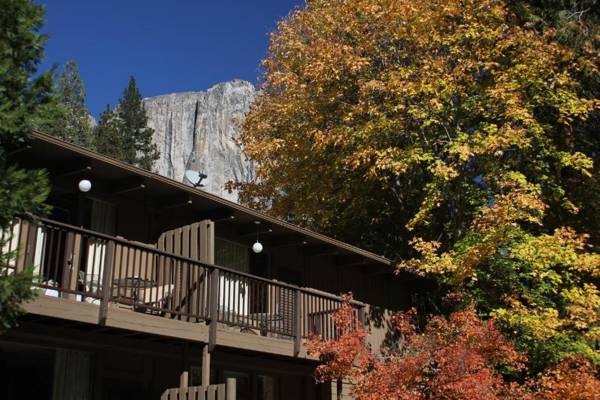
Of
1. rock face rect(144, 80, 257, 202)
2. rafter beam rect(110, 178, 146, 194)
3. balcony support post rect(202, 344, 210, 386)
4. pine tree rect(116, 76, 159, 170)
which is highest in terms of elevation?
rock face rect(144, 80, 257, 202)

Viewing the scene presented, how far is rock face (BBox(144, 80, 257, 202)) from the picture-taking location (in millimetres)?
91625

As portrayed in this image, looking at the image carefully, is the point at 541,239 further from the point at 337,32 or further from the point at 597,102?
the point at 337,32

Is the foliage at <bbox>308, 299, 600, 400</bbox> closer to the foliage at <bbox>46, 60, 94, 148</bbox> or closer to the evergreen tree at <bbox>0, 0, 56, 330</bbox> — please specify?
the evergreen tree at <bbox>0, 0, 56, 330</bbox>

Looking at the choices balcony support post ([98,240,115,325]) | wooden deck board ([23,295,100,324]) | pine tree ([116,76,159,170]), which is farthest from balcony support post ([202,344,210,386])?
pine tree ([116,76,159,170])

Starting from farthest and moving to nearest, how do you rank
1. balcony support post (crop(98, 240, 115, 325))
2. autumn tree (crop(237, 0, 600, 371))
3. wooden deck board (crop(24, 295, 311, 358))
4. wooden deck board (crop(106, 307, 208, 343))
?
autumn tree (crop(237, 0, 600, 371)) < wooden deck board (crop(106, 307, 208, 343)) < balcony support post (crop(98, 240, 115, 325)) < wooden deck board (crop(24, 295, 311, 358))

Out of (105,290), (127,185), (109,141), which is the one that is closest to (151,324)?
(105,290)

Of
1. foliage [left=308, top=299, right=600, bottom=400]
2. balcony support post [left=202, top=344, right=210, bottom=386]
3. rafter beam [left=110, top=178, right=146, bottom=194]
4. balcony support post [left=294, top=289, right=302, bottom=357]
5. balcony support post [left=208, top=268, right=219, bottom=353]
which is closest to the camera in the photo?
balcony support post [left=202, top=344, right=210, bottom=386]

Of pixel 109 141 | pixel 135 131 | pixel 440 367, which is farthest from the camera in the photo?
pixel 135 131

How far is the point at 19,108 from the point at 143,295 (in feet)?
21.7

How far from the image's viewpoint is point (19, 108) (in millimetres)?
7434

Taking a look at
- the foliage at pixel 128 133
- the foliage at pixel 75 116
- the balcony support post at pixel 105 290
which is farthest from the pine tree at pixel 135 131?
the balcony support post at pixel 105 290

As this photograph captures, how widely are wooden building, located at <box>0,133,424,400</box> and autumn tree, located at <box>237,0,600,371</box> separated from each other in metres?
4.02

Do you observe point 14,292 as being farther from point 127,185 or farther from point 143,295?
point 127,185

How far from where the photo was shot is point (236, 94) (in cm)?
9850
